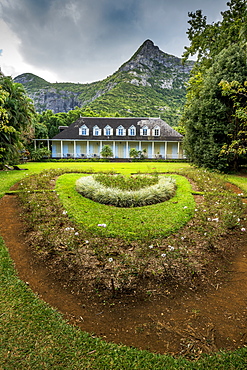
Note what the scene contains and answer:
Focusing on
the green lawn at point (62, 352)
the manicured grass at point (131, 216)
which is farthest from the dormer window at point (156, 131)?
the green lawn at point (62, 352)

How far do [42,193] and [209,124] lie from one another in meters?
10.3

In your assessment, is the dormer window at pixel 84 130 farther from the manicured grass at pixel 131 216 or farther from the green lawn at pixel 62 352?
the green lawn at pixel 62 352

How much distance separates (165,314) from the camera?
251 cm

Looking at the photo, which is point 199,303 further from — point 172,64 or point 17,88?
point 172,64

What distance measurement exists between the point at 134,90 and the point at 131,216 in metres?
90.3

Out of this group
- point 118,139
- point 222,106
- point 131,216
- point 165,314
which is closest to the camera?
point 165,314

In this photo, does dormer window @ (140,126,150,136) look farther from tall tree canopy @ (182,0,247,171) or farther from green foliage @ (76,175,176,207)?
green foliage @ (76,175,176,207)

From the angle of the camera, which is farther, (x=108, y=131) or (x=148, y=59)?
(x=148, y=59)

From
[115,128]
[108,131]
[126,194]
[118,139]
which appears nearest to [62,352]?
[126,194]

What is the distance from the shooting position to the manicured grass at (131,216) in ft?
14.4

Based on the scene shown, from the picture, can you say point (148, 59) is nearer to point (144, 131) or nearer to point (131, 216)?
point (144, 131)

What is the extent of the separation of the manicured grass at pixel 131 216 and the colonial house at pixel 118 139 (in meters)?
25.7

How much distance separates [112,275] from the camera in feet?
10.2

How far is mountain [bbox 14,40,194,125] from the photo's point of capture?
2766 inches
